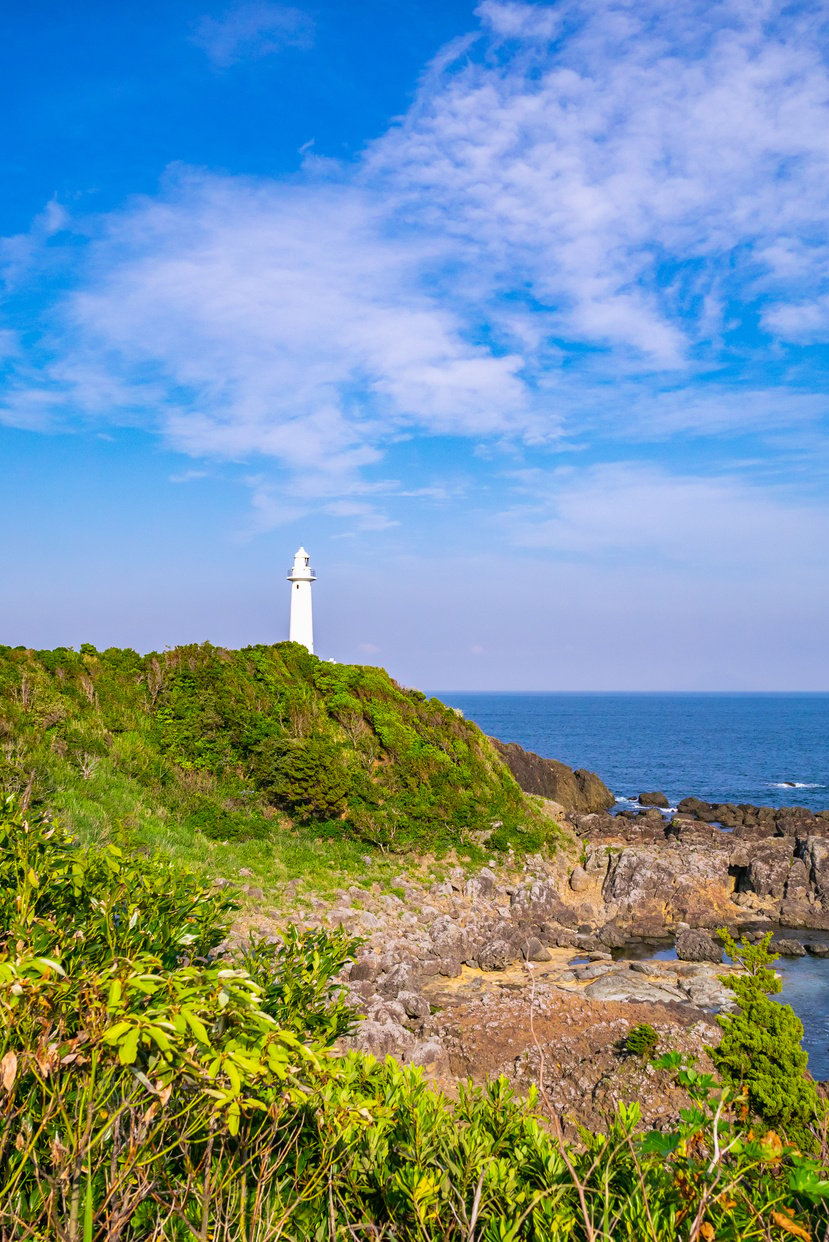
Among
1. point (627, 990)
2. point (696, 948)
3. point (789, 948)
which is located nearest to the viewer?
point (627, 990)

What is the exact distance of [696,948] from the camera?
22.1 metres

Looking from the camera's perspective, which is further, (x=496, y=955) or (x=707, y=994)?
(x=496, y=955)

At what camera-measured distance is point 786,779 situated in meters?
69.8

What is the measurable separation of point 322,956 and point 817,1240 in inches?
116

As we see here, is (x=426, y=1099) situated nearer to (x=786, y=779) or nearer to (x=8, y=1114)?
(x=8, y=1114)

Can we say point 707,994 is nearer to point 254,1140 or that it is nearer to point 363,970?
point 363,970

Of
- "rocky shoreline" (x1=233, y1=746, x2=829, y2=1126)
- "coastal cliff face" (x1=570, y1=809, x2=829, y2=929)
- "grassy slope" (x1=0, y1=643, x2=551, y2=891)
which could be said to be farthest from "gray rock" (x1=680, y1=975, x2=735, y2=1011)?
"grassy slope" (x1=0, y1=643, x2=551, y2=891)

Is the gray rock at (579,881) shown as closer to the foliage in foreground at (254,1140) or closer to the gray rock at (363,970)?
the gray rock at (363,970)

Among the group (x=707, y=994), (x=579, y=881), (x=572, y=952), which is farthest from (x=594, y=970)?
(x=579, y=881)

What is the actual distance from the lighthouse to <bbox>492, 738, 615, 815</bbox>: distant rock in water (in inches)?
533

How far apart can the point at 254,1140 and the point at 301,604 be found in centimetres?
4343

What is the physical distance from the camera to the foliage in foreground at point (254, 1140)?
288cm

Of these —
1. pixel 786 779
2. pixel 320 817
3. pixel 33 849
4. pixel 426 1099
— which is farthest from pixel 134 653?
pixel 786 779

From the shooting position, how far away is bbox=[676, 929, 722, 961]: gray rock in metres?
22.0
